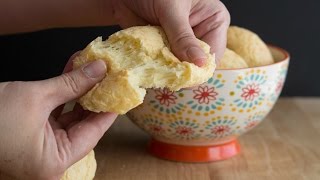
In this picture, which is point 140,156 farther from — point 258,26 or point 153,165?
point 258,26

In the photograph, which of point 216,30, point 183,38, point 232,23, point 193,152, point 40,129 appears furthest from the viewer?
point 232,23

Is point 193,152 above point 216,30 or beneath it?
beneath

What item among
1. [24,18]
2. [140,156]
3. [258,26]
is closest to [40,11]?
[24,18]

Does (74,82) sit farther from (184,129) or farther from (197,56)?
(184,129)

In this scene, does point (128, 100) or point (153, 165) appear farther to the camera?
point (153, 165)

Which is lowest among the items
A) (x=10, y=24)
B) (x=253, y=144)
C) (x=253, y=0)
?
(x=253, y=144)

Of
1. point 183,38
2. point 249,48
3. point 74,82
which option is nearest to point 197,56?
point 183,38
